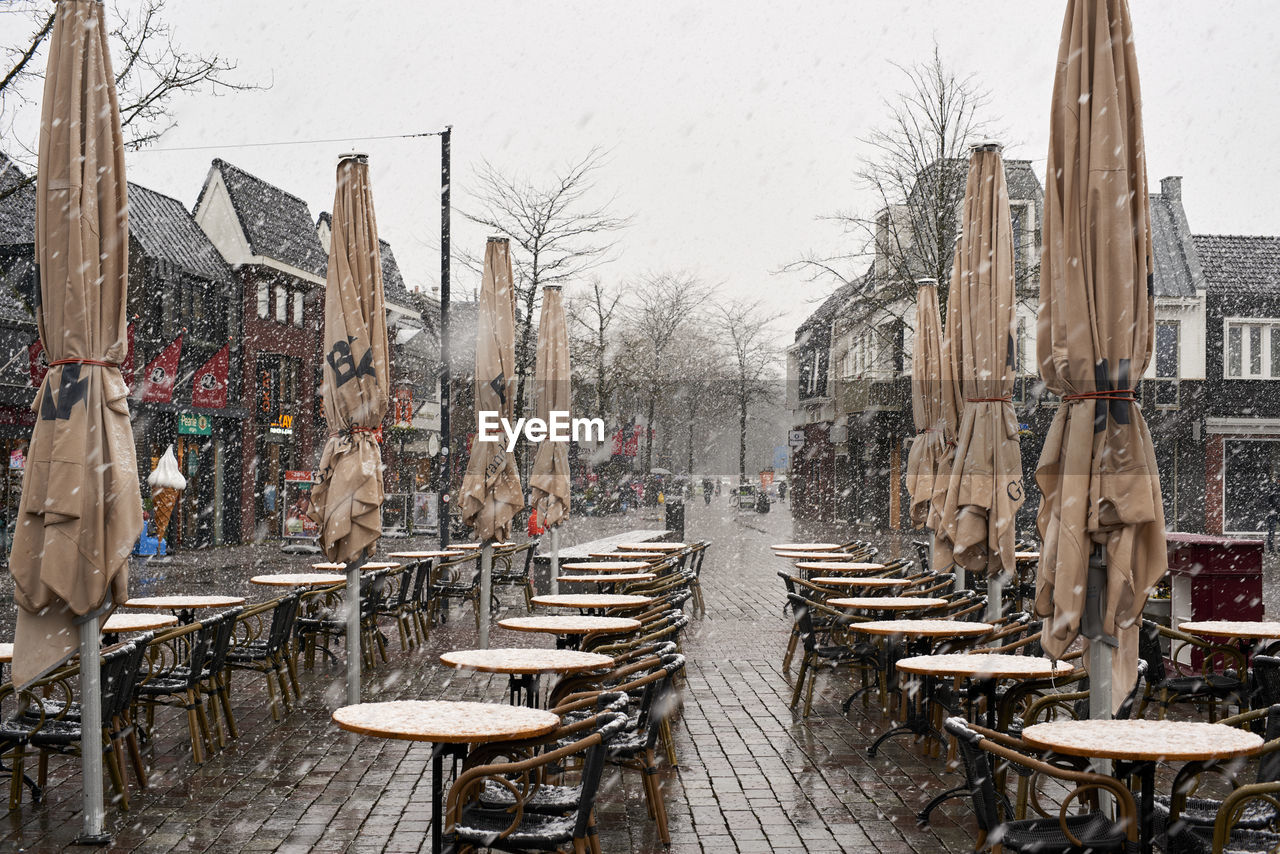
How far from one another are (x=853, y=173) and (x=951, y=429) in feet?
54.8

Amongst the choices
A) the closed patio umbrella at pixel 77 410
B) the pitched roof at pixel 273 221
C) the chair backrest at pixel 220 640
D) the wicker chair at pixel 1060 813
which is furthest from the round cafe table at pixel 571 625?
the pitched roof at pixel 273 221

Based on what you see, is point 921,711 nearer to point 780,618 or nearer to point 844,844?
point 844,844

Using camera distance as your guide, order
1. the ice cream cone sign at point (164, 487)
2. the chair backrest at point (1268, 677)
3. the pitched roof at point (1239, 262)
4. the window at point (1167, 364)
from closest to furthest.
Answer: the chair backrest at point (1268, 677) → the ice cream cone sign at point (164, 487) → the window at point (1167, 364) → the pitched roof at point (1239, 262)

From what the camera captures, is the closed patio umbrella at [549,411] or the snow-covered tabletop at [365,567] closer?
the snow-covered tabletop at [365,567]

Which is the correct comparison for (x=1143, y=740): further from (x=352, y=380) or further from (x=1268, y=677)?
(x=352, y=380)

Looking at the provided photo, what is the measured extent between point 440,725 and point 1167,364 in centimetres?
3367

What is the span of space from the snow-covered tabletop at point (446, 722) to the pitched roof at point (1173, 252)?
32.6 m

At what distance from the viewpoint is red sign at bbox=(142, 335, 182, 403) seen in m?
26.3

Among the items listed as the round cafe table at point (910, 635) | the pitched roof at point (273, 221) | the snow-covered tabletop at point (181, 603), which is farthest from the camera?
the pitched roof at point (273, 221)

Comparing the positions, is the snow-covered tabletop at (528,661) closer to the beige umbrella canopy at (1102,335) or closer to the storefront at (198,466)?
the beige umbrella canopy at (1102,335)

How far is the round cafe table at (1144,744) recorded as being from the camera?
3871 millimetres

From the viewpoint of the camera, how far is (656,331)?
45781 millimetres

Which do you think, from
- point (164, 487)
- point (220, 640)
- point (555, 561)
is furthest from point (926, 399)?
point (164, 487)

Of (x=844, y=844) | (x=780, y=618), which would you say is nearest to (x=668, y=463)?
(x=780, y=618)
